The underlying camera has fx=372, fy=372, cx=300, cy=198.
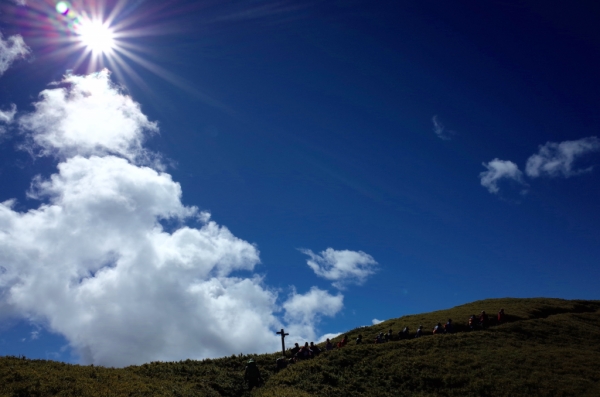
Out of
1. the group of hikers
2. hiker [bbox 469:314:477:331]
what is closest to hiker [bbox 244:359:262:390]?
the group of hikers

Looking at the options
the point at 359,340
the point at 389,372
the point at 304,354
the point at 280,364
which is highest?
the point at 359,340

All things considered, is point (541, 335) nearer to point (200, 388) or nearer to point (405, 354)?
point (405, 354)

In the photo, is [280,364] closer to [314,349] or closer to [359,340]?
[314,349]

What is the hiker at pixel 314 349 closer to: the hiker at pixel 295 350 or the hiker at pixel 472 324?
the hiker at pixel 295 350

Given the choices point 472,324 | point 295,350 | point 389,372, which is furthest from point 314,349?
point 472,324

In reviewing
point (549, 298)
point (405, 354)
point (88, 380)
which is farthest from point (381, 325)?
point (88, 380)

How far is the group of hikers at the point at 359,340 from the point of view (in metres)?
27.8

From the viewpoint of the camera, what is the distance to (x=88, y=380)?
21.4 m

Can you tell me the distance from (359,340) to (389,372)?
978 cm

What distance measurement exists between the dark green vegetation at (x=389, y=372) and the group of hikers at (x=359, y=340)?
97 cm

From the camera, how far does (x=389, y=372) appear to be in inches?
1161

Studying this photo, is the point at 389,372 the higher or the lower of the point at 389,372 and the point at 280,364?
the lower

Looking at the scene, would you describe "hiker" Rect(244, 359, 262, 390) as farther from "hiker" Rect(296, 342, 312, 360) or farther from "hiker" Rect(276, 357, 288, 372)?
"hiker" Rect(296, 342, 312, 360)

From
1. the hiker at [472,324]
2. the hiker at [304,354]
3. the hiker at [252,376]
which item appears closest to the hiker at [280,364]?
the hiker at [304,354]
